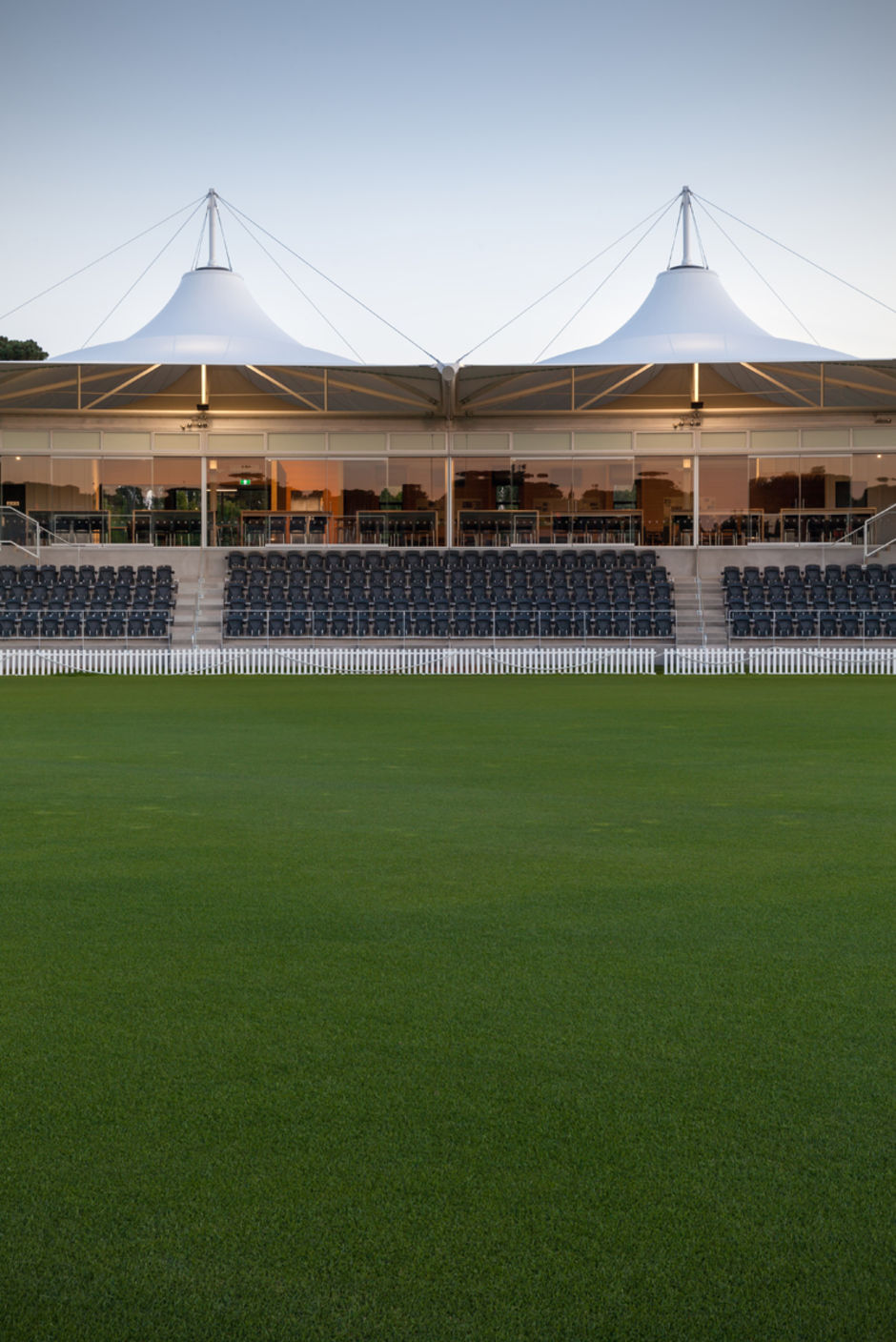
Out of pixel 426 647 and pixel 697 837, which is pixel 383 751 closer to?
pixel 697 837

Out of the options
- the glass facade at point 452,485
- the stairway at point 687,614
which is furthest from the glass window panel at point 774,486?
the stairway at point 687,614

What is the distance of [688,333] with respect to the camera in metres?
33.7

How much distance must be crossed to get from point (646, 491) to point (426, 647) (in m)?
11.1

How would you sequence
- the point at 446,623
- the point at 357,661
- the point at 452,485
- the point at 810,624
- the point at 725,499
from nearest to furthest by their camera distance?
the point at 357,661
the point at 810,624
the point at 446,623
the point at 725,499
the point at 452,485

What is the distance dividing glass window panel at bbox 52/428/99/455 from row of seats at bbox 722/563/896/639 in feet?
62.9

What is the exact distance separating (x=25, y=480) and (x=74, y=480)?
4.91 feet

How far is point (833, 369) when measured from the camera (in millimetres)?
33375

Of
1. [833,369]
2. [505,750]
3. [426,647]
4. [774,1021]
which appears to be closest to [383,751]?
[505,750]

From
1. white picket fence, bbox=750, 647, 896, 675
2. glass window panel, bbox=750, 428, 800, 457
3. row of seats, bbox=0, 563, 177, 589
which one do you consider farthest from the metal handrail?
row of seats, bbox=0, 563, 177, 589

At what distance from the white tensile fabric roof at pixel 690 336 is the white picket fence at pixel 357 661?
974 cm

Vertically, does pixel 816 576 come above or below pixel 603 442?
below

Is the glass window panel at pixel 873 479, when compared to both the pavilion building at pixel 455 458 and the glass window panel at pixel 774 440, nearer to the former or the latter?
the pavilion building at pixel 455 458

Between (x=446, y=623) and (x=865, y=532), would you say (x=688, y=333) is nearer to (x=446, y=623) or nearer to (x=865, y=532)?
(x=865, y=532)

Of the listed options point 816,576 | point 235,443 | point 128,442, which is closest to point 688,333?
point 816,576
